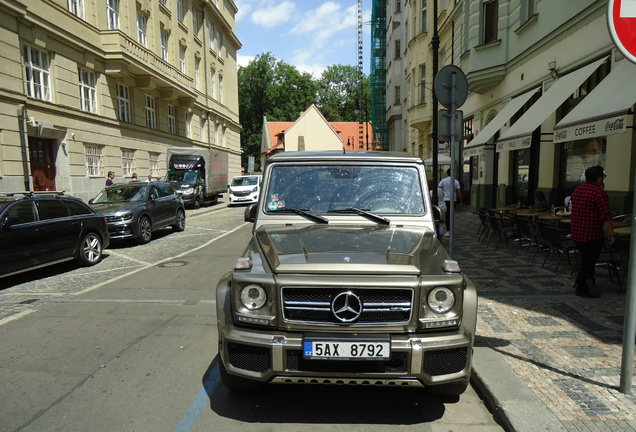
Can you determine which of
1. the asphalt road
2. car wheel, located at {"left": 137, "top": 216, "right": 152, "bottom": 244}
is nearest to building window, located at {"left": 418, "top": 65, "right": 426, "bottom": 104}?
car wheel, located at {"left": 137, "top": 216, "right": 152, "bottom": 244}

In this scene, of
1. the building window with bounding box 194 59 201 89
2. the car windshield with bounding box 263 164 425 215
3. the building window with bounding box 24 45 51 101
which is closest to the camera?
the car windshield with bounding box 263 164 425 215

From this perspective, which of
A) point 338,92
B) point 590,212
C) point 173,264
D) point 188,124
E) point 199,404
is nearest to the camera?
point 199,404

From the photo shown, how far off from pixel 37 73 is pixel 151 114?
1016cm

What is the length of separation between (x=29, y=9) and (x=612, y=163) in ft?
63.6

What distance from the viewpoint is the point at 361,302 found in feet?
9.58

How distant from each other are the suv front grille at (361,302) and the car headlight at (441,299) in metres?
0.14

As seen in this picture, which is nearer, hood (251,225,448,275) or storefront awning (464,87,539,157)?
hood (251,225,448,275)

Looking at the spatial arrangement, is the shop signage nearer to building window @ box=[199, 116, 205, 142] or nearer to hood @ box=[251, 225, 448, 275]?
hood @ box=[251, 225, 448, 275]

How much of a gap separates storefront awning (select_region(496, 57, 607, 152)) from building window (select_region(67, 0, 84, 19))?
18874mm

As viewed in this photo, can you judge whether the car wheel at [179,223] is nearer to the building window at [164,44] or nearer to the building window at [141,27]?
the building window at [141,27]

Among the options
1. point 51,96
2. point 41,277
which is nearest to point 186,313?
point 41,277

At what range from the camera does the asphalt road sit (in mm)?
3201

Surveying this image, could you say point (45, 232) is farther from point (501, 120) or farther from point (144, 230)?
point (501, 120)

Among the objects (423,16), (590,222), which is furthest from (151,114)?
(590,222)
